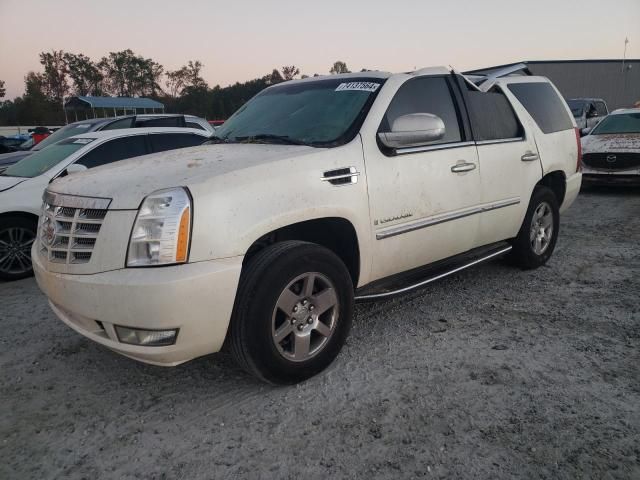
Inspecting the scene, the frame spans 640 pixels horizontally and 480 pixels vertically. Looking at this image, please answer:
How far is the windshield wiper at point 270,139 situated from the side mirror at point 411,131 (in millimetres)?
531

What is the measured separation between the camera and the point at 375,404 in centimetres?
259

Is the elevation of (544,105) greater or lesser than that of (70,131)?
lesser

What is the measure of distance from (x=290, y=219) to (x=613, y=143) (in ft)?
29.6

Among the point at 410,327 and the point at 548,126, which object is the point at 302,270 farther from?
the point at 548,126

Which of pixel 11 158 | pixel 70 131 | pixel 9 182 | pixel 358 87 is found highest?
pixel 70 131

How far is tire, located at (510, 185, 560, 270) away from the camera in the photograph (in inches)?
176

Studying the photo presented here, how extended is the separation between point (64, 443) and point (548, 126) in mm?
4687

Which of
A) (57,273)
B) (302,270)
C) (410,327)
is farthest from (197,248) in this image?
(410,327)

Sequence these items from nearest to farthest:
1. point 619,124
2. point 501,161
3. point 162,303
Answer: point 162,303 → point 501,161 → point 619,124

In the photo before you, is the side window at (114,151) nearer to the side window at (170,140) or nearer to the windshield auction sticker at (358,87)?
the side window at (170,140)

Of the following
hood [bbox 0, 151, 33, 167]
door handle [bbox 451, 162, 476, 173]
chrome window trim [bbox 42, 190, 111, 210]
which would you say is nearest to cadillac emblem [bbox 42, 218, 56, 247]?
chrome window trim [bbox 42, 190, 111, 210]

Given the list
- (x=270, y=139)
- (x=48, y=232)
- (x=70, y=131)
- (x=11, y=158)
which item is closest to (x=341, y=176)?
(x=270, y=139)

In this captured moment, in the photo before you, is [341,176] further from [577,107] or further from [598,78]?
[598,78]

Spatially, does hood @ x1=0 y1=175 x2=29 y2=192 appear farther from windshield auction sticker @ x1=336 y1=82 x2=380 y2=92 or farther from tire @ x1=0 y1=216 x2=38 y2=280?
windshield auction sticker @ x1=336 y1=82 x2=380 y2=92
